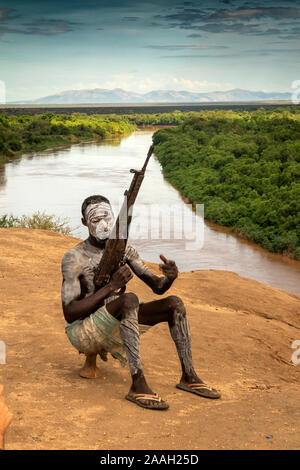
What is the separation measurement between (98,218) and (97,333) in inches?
33.2

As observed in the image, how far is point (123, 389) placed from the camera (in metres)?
4.45

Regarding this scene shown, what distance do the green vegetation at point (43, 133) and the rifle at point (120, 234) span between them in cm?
4095

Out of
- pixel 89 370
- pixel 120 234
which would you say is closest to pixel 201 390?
pixel 89 370

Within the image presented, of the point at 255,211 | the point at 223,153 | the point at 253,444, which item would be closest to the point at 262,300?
the point at 253,444

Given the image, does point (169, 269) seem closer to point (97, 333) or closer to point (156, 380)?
point (97, 333)

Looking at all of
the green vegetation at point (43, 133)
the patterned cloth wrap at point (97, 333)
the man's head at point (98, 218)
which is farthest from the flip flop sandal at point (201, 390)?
the green vegetation at point (43, 133)

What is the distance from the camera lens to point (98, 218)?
446cm

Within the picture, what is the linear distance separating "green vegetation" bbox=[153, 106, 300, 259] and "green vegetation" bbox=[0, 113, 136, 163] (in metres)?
14.6

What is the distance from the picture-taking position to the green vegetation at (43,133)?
2005 inches

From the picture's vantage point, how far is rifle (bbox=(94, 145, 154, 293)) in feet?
13.7

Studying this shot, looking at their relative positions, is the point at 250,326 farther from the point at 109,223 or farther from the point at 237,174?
the point at 237,174

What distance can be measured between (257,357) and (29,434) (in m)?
3.44

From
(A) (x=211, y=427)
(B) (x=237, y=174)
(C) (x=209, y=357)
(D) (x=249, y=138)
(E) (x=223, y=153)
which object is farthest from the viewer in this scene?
(D) (x=249, y=138)

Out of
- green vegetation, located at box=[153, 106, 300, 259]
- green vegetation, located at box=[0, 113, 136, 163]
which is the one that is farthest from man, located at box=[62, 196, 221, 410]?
green vegetation, located at box=[0, 113, 136, 163]
